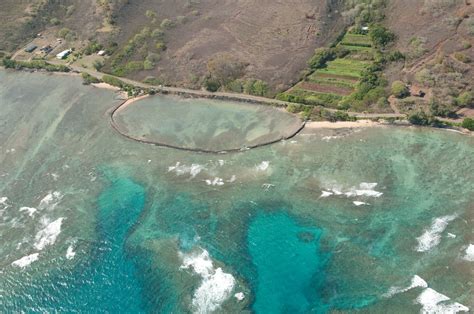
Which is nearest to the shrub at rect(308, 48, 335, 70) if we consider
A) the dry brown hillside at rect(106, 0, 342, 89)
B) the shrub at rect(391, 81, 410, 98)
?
the dry brown hillside at rect(106, 0, 342, 89)

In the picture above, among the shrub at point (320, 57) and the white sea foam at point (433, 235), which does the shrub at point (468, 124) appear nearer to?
the white sea foam at point (433, 235)

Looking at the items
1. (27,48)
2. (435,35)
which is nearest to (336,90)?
(435,35)

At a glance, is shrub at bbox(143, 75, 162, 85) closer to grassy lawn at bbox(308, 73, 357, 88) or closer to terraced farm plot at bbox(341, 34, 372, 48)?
grassy lawn at bbox(308, 73, 357, 88)

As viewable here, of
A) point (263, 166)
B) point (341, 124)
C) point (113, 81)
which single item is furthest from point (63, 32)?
point (341, 124)

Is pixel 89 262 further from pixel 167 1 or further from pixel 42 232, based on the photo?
pixel 167 1

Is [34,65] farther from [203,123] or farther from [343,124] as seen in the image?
[343,124]

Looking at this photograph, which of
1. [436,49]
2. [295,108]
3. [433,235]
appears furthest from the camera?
[436,49]

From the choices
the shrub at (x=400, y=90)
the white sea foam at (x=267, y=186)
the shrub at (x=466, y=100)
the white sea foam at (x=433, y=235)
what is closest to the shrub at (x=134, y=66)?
the white sea foam at (x=267, y=186)
